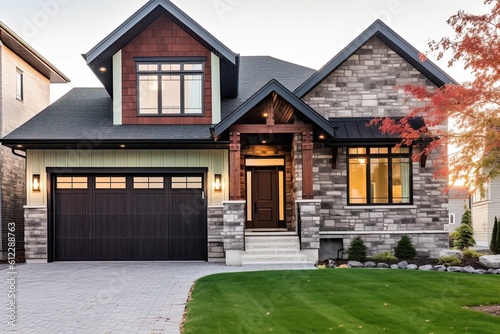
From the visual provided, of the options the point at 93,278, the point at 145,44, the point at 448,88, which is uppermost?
the point at 145,44

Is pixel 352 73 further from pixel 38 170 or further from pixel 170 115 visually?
pixel 38 170

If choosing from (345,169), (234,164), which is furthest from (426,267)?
(234,164)

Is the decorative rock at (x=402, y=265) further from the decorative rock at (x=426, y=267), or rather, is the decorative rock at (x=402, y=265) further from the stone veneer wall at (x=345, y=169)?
the stone veneer wall at (x=345, y=169)

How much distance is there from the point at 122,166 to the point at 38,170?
2458 millimetres

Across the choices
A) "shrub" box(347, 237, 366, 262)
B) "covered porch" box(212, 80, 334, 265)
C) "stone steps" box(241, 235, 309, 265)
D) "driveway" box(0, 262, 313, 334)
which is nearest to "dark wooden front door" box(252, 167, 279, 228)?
"covered porch" box(212, 80, 334, 265)

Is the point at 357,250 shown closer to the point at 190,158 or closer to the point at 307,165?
the point at 307,165

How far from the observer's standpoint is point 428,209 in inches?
555

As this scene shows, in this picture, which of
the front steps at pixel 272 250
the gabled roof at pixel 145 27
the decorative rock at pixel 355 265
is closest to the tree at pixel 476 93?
the decorative rock at pixel 355 265

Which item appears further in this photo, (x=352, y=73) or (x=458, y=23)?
(x=352, y=73)

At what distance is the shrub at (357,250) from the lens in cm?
1358

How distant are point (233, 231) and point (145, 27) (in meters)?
6.74

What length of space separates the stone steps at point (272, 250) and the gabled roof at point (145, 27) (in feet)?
16.9

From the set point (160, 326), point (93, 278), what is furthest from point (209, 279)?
point (160, 326)

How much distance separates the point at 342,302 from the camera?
7.48 metres
